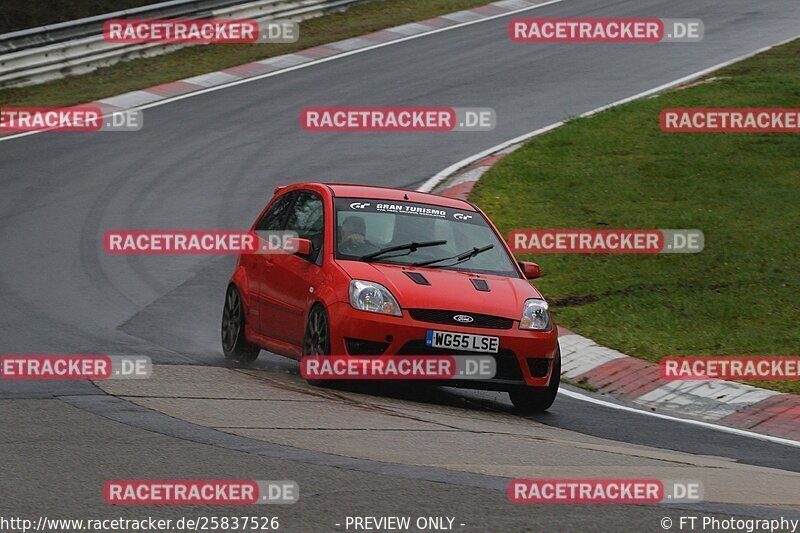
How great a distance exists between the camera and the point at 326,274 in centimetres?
1044

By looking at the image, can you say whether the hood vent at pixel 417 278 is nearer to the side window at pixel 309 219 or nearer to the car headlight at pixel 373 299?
the car headlight at pixel 373 299

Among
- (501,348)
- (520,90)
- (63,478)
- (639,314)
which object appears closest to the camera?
(63,478)

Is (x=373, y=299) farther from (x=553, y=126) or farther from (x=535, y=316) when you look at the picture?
(x=553, y=126)

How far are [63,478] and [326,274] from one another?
12.9 ft

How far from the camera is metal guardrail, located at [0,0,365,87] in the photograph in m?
25.1

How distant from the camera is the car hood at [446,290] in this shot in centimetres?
998

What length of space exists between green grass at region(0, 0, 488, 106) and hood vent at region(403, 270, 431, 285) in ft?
49.2

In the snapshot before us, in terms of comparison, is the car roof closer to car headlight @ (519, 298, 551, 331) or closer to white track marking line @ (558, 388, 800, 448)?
car headlight @ (519, 298, 551, 331)

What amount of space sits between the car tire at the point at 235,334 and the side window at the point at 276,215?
590 mm

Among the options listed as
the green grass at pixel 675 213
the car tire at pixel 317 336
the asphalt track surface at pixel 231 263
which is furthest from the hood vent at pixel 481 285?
the green grass at pixel 675 213

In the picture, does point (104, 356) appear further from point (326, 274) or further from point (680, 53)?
point (680, 53)

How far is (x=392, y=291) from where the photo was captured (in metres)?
10.0

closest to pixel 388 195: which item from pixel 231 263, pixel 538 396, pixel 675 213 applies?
pixel 538 396

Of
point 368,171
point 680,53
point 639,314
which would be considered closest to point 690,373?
point 639,314
